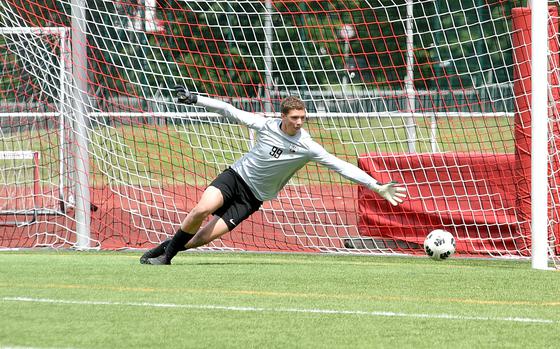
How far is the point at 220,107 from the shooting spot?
10.0 meters

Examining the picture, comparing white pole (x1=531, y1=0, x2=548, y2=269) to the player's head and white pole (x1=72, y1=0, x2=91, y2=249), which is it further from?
white pole (x1=72, y1=0, x2=91, y2=249)

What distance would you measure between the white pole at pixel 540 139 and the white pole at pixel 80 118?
→ 16.1 ft

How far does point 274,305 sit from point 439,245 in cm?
365

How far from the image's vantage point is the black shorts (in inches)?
396

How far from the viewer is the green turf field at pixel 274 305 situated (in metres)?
5.87

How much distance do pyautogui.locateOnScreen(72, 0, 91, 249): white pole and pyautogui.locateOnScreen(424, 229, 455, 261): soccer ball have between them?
12.7 ft

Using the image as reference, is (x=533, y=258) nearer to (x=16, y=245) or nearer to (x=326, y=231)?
(x=326, y=231)

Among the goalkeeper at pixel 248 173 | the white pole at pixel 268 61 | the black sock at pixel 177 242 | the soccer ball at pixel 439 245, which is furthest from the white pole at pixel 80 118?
the soccer ball at pixel 439 245

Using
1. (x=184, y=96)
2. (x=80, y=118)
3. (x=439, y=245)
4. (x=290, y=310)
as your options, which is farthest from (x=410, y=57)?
(x=290, y=310)

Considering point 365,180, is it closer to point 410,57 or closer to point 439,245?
point 439,245

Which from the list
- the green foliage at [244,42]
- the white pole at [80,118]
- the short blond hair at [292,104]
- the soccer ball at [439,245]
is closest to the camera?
the short blond hair at [292,104]

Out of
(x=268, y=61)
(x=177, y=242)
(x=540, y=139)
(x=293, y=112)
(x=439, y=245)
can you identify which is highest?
(x=268, y=61)

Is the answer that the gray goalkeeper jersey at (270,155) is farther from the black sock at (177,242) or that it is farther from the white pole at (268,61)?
the white pole at (268,61)

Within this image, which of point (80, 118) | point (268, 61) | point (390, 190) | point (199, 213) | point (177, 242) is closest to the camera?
point (390, 190)
